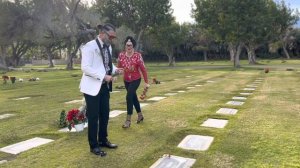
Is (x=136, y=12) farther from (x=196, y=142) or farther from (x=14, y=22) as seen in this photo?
(x=196, y=142)

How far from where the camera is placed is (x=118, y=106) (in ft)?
31.7

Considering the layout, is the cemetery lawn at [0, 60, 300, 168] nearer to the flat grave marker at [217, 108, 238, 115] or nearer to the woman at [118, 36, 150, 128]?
the flat grave marker at [217, 108, 238, 115]

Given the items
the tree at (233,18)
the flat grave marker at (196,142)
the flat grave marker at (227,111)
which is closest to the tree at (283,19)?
the tree at (233,18)

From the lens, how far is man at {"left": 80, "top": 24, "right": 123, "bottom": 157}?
16.3 ft

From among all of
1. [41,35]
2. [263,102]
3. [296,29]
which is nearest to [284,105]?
[263,102]

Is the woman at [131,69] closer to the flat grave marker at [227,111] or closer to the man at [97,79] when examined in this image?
the man at [97,79]

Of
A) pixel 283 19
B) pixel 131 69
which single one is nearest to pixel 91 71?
pixel 131 69

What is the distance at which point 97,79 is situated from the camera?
4984mm

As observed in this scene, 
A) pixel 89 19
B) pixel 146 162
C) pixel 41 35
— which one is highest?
pixel 89 19

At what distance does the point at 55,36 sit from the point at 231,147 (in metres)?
32.0

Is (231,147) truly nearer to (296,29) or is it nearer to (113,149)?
(113,149)

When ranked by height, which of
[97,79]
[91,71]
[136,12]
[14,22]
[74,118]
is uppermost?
[136,12]

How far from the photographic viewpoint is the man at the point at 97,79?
4.97m

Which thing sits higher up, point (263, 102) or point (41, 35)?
point (41, 35)
